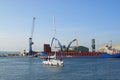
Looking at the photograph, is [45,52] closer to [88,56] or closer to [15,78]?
[88,56]

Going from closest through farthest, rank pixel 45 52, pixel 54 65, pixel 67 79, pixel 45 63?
1. pixel 67 79
2. pixel 54 65
3. pixel 45 63
4. pixel 45 52

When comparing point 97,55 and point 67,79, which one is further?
point 97,55

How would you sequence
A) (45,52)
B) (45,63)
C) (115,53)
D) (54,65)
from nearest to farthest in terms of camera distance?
(54,65)
(45,63)
(115,53)
(45,52)

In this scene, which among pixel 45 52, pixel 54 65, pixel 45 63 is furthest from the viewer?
pixel 45 52

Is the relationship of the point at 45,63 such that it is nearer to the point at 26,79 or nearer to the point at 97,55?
the point at 26,79

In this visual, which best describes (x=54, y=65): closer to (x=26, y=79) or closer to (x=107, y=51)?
(x=26, y=79)

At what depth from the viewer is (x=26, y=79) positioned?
56.8 meters

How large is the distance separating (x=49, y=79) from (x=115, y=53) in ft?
432

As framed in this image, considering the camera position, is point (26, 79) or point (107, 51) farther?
point (107, 51)

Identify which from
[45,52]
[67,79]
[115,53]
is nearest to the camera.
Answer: [67,79]

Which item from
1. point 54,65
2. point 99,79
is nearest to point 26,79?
point 99,79

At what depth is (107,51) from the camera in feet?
630

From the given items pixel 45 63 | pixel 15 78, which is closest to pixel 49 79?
pixel 15 78

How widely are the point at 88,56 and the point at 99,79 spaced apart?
13525cm
